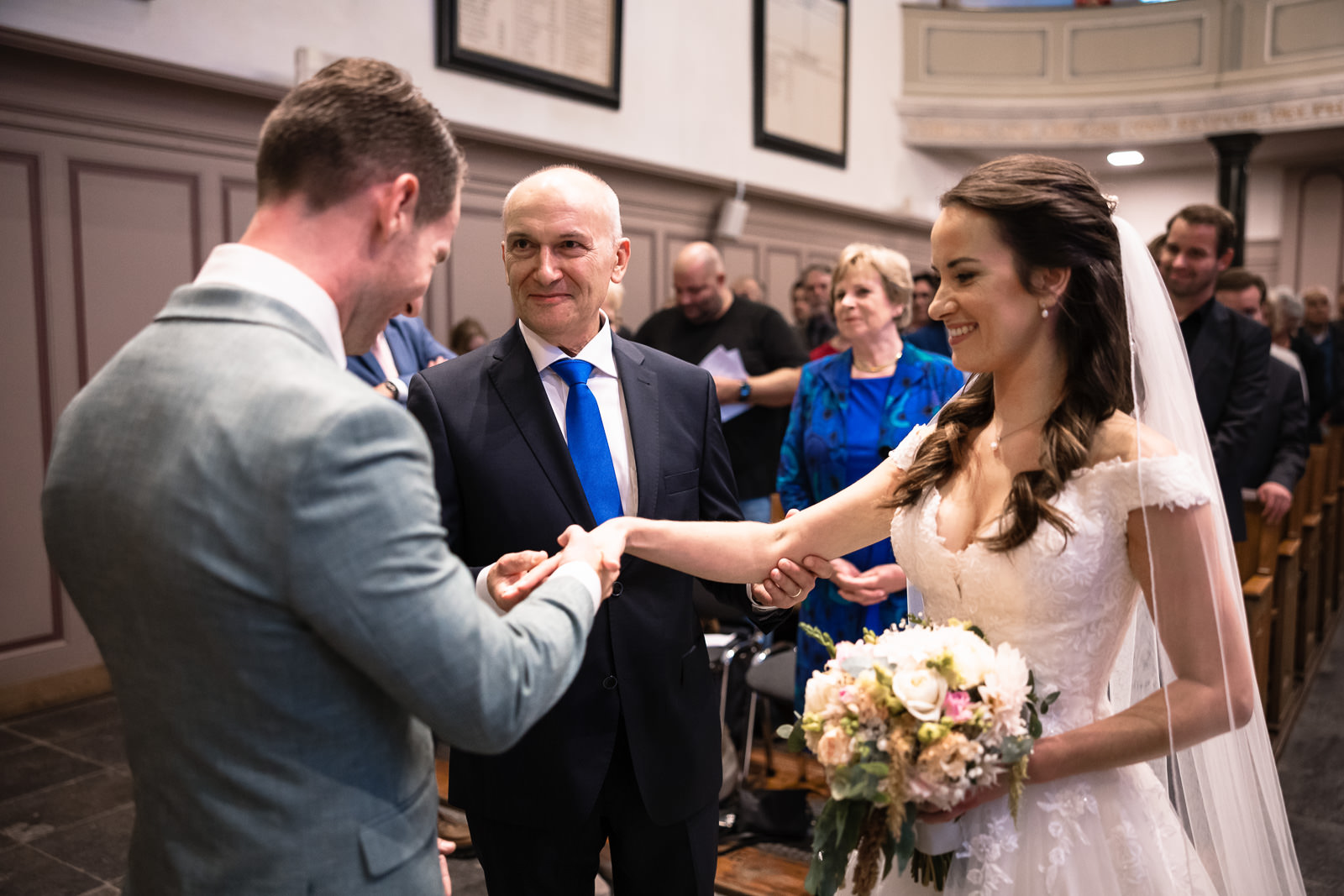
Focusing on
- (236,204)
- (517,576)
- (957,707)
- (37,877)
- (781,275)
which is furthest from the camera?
(781,275)

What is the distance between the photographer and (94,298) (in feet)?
15.2

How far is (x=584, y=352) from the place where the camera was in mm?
1891

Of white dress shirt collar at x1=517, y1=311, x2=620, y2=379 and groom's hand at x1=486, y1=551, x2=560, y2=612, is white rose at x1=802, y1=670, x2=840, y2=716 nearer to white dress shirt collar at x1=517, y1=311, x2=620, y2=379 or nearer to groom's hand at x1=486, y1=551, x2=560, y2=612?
groom's hand at x1=486, y1=551, x2=560, y2=612

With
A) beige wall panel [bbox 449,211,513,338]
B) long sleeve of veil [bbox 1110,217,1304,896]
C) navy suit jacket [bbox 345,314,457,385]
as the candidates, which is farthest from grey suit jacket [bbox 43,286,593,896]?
beige wall panel [bbox 449,211,513,338]

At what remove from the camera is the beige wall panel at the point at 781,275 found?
31.4ft

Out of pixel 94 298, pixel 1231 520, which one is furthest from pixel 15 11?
pixel 1231 520

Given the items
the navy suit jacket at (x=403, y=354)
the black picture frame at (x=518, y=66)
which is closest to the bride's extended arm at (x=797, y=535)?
the navy suit jacket at (x=403, y=354)

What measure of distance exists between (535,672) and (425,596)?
0.54 ft

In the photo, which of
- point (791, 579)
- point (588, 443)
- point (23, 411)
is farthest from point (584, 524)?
point (23, 411)

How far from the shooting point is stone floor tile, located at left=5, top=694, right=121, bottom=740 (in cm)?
416

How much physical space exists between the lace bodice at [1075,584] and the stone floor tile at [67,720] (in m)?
3.71

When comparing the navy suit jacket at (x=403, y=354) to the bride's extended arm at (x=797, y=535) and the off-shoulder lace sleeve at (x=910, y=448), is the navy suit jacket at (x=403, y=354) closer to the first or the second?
the bride's extended arm at (x=797, y=535)

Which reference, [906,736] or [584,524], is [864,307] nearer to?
[584,524]

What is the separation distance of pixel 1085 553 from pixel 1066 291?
417 mm
